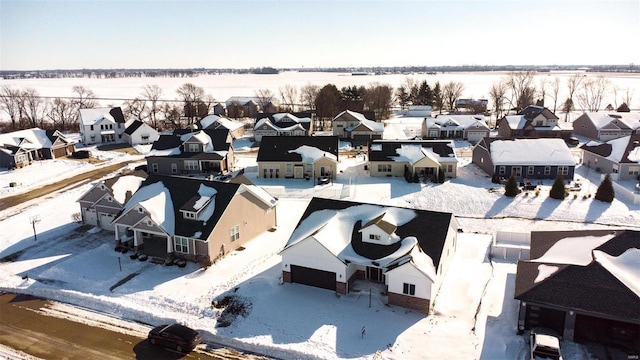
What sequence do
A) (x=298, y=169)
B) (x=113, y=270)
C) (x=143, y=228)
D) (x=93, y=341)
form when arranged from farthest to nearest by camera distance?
(x=298, y=169)
(x=143, y=228)
(x=113, y=270)
(x=93, y=341)

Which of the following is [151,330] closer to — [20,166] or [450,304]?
[450,304]

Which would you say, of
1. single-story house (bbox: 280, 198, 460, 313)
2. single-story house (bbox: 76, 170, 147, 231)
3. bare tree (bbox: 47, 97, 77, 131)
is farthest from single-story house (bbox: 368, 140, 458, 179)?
bare tree (bbox: 47, 97, 77, 131)

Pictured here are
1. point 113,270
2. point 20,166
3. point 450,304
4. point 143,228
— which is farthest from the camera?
point 20,166

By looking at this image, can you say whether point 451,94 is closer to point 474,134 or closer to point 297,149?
point 474,134

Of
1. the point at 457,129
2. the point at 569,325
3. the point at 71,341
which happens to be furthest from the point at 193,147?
the point at 569,325

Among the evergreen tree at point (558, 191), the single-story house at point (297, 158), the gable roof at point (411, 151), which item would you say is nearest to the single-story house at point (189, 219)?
the single-story house at point (297, 158)

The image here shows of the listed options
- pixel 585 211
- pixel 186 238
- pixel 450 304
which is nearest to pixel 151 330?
pixel 186 238

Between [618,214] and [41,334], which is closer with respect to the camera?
[41,334]
